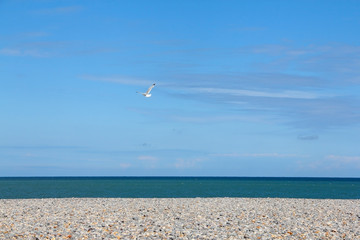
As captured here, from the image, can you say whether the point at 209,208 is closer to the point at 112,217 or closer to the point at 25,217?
the point at 112,217

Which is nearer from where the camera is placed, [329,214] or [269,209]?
[329,214]

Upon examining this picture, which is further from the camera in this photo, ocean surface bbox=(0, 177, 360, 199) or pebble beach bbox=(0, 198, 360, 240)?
ocean surface bbox=(0, 177, 360, 199)

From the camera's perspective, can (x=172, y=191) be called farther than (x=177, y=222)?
Yes

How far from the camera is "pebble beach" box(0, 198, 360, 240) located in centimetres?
1873

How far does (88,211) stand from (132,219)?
14.8 feet

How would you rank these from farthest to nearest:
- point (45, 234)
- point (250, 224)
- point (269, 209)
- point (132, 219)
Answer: point (269, 209), point (132, 219), point (250, 224), point (45, 234)

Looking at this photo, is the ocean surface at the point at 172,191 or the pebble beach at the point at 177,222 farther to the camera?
the ocean surface at the point at 172,191

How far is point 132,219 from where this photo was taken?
75.8 ft

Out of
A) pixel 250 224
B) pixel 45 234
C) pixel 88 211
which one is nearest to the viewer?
pixel 45 234

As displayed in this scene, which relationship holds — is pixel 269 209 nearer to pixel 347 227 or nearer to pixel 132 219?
pixel 347 227

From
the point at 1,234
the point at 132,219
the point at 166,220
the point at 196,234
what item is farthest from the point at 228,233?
the point at 1,234

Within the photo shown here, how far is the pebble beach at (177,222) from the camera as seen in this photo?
18.7m

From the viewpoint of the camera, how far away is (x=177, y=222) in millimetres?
22062

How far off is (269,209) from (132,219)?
977 cm
